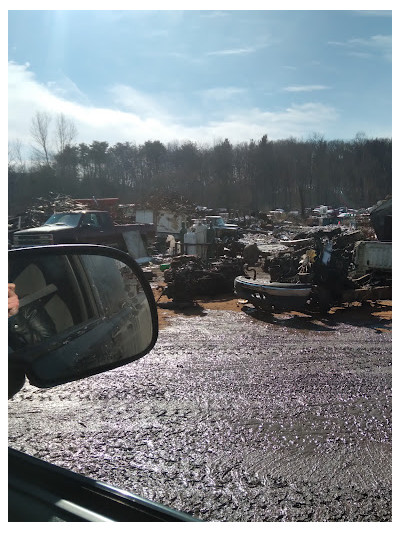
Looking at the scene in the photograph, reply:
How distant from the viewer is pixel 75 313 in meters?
1.67

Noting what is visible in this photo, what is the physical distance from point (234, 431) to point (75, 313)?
114 inches

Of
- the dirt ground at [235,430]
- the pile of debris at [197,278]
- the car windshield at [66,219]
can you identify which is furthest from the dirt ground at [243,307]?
the car windshield at [66,219]

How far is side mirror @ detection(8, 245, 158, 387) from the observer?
1.38m

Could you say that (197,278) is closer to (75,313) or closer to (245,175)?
(75,313)

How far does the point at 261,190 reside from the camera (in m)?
68.1

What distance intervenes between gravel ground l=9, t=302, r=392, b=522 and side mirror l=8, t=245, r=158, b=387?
1668 mm

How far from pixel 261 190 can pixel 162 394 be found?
65.0m

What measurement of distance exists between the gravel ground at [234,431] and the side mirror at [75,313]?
1668mm

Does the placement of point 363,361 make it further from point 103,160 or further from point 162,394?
point 103,160

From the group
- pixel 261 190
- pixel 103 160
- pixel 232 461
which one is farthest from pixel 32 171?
pixel 232 461

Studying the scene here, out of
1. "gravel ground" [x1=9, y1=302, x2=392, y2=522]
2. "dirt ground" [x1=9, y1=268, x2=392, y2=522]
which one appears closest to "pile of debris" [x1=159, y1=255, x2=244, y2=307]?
"dirt ground" [x1=9, y1=268, x2=392, y2=522]

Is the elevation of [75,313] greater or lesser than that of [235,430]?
greater

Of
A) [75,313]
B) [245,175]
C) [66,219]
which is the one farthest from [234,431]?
[245,175]

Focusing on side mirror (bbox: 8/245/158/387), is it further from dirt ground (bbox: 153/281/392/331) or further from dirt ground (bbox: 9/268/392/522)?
dirt ground (bbox: 153/281/392/331)
